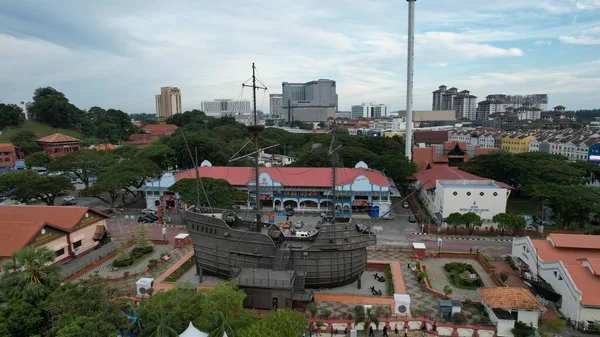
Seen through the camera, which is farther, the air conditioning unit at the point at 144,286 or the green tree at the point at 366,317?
the air conditioning unit at the point at 144,286

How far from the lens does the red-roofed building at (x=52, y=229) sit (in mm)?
24312

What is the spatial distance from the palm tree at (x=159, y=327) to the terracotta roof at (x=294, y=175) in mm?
27233

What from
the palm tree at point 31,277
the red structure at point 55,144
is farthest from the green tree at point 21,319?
the red structure at point 55,144

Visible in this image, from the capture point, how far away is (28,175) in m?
41.9

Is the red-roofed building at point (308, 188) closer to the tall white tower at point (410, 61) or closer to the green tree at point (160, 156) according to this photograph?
the green tree at point (160, 156)

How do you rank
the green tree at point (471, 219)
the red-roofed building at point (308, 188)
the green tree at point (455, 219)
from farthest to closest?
the red-roofed building at point (308, 188) < the green tree at point (455, 219) < the green tree at point (471, 219)

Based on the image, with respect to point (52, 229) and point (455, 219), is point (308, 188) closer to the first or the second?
point (455, 219)

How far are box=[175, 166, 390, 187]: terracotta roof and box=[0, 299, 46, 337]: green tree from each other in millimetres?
26084

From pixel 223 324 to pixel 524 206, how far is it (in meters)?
40.6

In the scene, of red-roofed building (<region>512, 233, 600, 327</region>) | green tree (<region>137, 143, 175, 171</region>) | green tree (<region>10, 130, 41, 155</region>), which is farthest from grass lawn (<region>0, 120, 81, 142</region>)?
red-roofed building (<region>512, 233, 600, 327</region>)

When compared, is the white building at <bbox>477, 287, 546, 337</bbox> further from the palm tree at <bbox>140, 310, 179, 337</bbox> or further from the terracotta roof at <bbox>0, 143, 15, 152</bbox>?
the terracotta roof at <bbox>0, 143, 15, 152</bbox>

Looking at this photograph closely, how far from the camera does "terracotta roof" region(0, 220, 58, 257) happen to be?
23516 mm

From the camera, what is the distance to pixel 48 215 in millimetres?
28641

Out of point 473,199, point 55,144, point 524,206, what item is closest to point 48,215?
point 473,199
